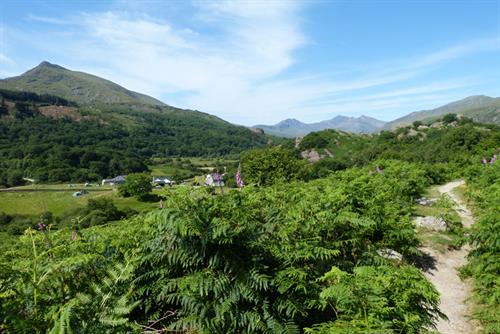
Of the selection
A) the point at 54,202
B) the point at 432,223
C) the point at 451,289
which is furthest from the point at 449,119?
the point at 54,202

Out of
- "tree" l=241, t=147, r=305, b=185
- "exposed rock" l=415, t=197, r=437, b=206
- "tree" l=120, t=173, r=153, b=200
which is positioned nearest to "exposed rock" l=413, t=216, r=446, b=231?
"exposed rock" l=415, t=197, r=437, b=206

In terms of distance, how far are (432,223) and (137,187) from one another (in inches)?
3578

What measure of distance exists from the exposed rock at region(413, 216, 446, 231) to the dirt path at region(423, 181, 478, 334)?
132cm

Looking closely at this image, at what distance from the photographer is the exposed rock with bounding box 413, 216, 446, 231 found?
41.4 feet

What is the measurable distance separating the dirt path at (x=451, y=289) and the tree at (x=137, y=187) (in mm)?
90331

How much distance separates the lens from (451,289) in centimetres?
882

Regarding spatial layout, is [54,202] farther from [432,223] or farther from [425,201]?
[432,223]

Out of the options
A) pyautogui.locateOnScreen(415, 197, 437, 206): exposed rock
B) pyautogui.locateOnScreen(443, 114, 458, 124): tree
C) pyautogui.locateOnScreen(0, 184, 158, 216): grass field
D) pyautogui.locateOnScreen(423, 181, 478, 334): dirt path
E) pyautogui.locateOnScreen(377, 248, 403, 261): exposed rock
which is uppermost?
pyautogui.locateOnScreen(443, 114, 458, 124): tree

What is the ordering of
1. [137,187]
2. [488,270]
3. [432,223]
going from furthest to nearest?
[137,187], [432,223], [488,270]

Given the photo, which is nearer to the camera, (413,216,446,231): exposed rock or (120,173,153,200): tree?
(413,216,446,231): exposed rock

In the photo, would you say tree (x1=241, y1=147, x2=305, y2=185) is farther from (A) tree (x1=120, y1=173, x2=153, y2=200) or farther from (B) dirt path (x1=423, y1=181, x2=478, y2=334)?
(A) tree (x1=120, y1=173, x2=153, y2=200)

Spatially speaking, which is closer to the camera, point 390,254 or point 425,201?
point 390,254

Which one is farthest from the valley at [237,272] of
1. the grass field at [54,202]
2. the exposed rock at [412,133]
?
the exposed rock at [412,133]

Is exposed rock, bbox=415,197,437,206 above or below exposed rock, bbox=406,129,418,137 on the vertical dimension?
below
